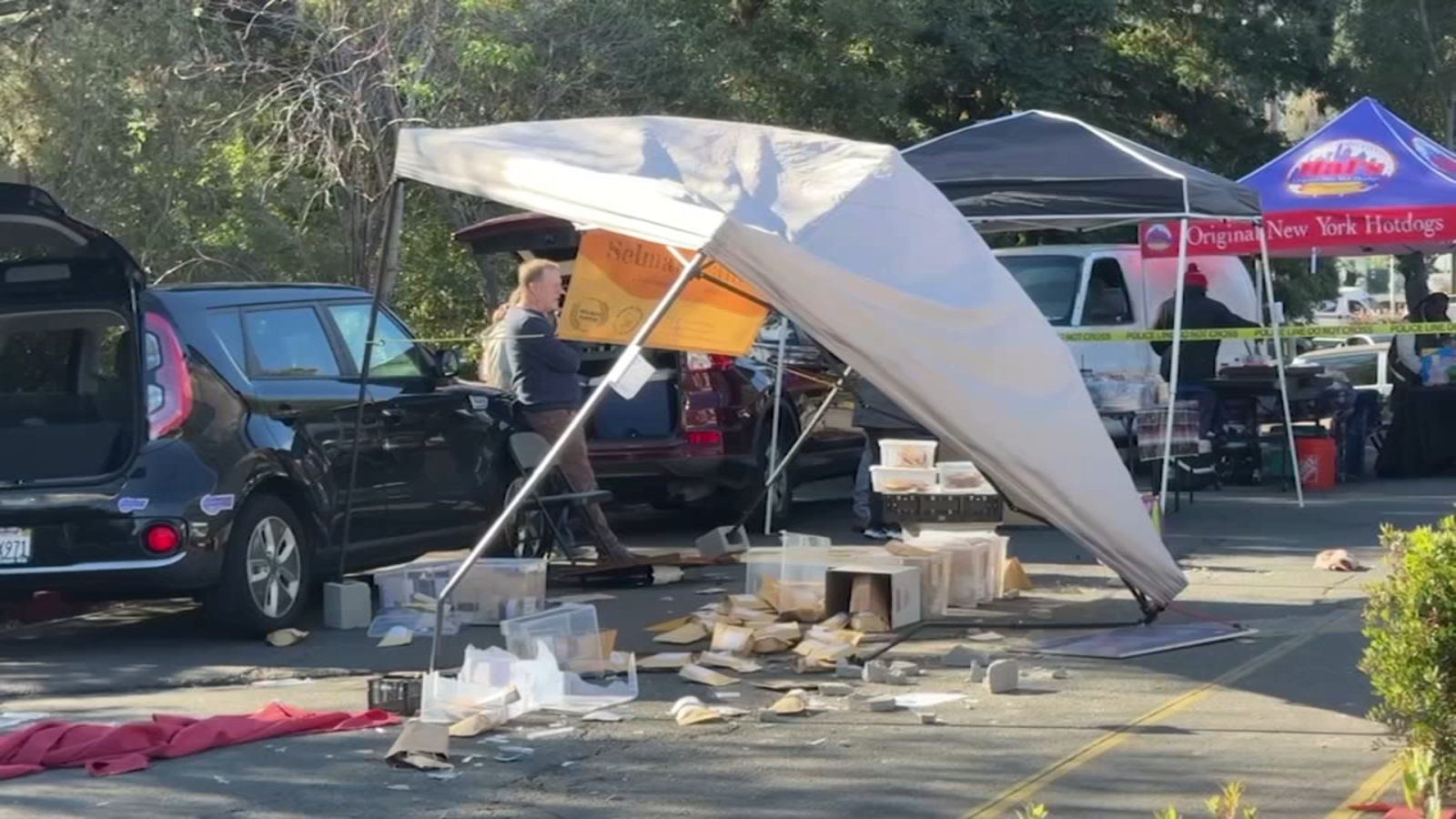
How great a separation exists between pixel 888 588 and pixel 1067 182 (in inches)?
182

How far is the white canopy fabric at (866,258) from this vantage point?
8094mm

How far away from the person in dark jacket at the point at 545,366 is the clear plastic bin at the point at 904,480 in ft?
5.57

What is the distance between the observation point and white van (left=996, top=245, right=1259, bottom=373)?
56.4 feet

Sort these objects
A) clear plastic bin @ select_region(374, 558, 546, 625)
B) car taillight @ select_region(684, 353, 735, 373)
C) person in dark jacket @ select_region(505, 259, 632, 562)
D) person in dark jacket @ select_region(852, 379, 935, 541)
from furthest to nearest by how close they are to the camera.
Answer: car taillight @ select_region(684, 353, 735, 373) < person in dark jacket @ select_region(852, 379, 935, 541) < person in dark jacket @ select_region(505, 259, 632, 562) < clear plastic bin @ select_region(374, 558, 546, 625)

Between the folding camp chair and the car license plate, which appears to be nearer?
the car license plate

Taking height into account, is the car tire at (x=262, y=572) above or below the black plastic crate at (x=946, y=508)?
below

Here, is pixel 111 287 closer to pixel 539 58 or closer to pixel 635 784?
pixel 635 784

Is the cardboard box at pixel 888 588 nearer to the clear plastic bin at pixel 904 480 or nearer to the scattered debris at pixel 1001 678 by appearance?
the scattered debris at pixel 1001 678

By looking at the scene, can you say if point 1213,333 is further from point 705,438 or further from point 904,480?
point 904,480

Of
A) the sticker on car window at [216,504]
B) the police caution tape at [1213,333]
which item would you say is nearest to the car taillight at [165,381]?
the sticker on car window at [216,504]

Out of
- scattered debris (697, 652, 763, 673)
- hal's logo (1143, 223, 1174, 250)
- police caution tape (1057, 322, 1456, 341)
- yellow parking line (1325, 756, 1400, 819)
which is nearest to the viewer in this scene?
yellow parking line (1325, 756, 1400, 819)

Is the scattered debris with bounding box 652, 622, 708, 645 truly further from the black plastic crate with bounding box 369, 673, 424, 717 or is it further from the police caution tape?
the police caution tape

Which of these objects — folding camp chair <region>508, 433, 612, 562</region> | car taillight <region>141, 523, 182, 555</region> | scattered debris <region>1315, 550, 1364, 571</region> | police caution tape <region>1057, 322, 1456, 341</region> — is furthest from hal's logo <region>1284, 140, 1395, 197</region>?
car taillight <region>141, 523, 182, 555</region>

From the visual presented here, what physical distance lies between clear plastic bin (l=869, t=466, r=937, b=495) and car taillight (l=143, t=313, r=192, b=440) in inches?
168
